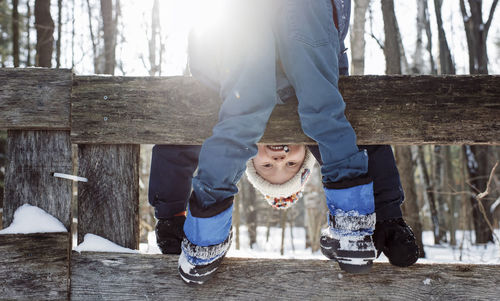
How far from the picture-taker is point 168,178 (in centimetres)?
177

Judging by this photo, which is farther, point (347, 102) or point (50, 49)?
point (50, 49)

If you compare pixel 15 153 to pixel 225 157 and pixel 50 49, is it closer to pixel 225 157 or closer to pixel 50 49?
pixel 225 157

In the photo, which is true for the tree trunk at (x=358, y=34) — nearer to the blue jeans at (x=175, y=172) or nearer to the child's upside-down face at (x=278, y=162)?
the child's upside-down face at (x=278, y=162)

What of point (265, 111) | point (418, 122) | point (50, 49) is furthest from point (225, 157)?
point (50, 49)

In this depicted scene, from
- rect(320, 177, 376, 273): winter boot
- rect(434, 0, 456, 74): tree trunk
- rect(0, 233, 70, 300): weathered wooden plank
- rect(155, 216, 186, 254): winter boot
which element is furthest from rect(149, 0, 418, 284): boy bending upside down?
rect(434, 0, 456, 74): tree trunk

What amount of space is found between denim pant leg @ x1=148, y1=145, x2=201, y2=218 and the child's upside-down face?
1.71ft

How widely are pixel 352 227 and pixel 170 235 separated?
0.83m

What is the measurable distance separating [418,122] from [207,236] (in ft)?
3.21

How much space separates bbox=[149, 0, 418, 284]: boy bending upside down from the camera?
1372mm

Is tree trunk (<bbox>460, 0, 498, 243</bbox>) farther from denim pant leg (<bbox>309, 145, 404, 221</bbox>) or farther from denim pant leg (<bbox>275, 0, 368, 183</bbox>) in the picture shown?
denim pant leg (<bbox>275, 0, 368, 183</bbox>)

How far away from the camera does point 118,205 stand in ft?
5.31

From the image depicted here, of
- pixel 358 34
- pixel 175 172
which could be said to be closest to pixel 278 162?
pixel 175 172

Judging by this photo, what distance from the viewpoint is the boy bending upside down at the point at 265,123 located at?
1372 millimetres

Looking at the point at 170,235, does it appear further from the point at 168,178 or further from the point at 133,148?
the point at 133,148
